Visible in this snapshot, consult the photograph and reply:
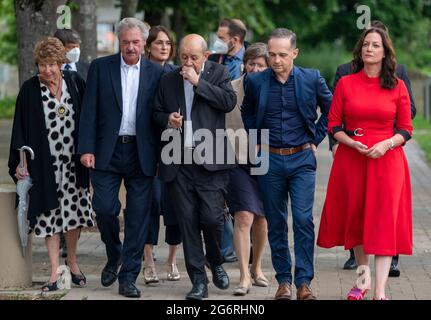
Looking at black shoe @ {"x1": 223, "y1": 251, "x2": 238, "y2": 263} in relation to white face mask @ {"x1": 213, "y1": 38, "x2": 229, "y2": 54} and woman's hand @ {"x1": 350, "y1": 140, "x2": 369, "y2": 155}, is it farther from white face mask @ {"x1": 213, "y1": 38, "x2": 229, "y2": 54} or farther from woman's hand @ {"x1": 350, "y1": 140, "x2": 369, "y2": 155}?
woman's hand @ {"x1": 350, "y1": 140, "x2": 369, "y2": 155}

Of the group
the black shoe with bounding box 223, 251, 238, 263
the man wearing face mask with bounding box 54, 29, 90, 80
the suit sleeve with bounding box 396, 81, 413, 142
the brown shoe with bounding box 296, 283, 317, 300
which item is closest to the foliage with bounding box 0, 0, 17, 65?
the man wearing face mask with bounding box 54, 29, 90, 80

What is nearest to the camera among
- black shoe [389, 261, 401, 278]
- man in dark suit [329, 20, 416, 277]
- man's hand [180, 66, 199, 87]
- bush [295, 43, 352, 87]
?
man's hand [180, 66, 199, 87]

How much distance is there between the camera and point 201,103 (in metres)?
8.77

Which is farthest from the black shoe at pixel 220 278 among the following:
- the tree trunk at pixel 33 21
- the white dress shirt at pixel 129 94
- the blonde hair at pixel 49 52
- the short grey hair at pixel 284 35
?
the tree trunk at pixel 33 21

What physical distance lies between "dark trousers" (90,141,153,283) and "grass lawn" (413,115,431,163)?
580 inches

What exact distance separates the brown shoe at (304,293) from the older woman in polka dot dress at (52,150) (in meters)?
1.81

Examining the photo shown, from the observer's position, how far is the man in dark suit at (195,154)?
8.73 metres

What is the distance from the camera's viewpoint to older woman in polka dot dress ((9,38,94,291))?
9.11 m

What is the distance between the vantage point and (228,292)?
9.19 meters

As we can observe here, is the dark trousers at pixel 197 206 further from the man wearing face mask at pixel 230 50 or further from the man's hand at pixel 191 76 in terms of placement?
the man wearing face mask at pixel 230 50

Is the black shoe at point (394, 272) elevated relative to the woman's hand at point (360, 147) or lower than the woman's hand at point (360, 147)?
lower

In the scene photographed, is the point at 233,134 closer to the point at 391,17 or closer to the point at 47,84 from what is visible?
the point at 47,84

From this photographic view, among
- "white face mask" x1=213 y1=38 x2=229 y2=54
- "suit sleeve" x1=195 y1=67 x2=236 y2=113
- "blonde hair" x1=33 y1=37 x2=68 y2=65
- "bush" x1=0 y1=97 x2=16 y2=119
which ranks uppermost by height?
"white face mask" x1=213 y1=38 x2=229 y2=54

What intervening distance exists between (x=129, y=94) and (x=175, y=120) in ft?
1.85
